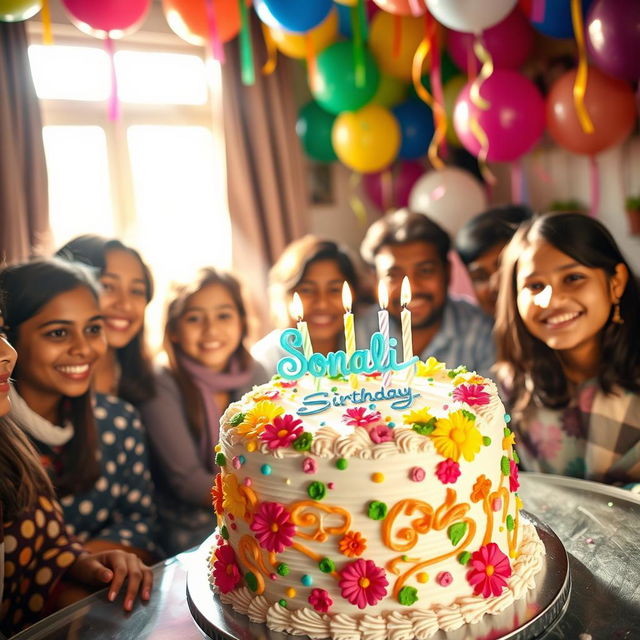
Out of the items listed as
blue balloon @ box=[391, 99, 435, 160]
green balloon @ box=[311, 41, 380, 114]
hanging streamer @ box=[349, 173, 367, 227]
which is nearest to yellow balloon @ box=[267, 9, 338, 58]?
green balloon @ box=[311, 41, 380, 114]

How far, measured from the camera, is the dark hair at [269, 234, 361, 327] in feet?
11.0

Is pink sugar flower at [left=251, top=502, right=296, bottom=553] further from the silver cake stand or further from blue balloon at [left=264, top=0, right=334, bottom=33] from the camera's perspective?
blue balloon at [left=264, top=0, right=334, bottom=33]

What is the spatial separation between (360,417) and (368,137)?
3.30 metres

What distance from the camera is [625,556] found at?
74.5 inches

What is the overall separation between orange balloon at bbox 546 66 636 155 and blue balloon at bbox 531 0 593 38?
23 centimetres

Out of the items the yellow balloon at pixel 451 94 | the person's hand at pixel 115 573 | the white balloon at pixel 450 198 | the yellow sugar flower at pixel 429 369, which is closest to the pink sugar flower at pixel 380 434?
the yellow sugar flower at pixel 429 369

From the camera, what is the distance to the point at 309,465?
1591mm

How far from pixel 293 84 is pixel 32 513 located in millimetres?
4370

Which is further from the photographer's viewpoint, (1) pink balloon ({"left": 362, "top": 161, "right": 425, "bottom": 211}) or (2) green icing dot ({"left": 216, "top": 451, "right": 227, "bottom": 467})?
(1) pink balloon ({"left": 362, "top": 161, "right": 425, "bottom": 211})

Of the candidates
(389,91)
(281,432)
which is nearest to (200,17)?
(389,91)

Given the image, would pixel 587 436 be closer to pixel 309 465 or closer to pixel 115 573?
pixel 309 465

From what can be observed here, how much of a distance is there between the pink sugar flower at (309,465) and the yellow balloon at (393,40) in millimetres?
3470

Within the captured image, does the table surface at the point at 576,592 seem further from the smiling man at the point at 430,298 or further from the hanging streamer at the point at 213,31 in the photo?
the hanging streamer at the point at 213,31

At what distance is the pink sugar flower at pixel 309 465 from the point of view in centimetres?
159
